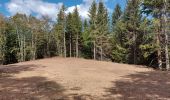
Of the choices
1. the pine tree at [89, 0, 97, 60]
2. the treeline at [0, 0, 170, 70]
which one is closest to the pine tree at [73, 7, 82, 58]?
the treeline at [0, 0, 170, 70]

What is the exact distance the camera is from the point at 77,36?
2862 inches

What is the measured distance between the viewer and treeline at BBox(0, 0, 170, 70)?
5008 cm

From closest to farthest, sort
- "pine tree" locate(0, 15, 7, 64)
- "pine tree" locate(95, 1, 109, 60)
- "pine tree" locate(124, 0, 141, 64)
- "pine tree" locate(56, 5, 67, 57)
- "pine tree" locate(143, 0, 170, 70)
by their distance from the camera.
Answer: "pine tree" locate(143, 0, 170, 70) < "pine tree" locate(124, 0, 141, 64) < "pine tree" locate(95, 1, 109, 60) < "pine tree" locate(0, 15, 7, 64) < "pine tree" locate(56, 5, 67, 57)

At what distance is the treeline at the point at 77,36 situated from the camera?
5008cm

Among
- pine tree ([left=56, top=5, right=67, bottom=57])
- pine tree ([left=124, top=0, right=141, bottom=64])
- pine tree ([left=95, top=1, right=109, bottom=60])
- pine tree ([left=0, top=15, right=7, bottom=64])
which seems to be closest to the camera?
pine tree ([left=124, top=0, right=141, bottom=64])

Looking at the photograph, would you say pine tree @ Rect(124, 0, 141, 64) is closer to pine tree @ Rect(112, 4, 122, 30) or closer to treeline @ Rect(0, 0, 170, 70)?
treeline @ Rect(0, 0, 170, 70)

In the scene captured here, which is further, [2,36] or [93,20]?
[2,36]

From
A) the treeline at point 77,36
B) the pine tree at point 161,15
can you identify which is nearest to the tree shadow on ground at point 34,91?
the pine tree at point 161,15

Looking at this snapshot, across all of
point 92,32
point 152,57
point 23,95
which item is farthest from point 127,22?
point 23,95

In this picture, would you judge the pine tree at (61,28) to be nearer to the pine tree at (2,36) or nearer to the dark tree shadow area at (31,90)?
the pine tree at (2,36)

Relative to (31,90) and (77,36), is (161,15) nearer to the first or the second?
(31,90)

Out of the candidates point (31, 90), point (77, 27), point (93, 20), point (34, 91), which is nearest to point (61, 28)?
point (77, 27)

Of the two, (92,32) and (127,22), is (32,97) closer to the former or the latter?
(127,22)

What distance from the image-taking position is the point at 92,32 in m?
62.2
